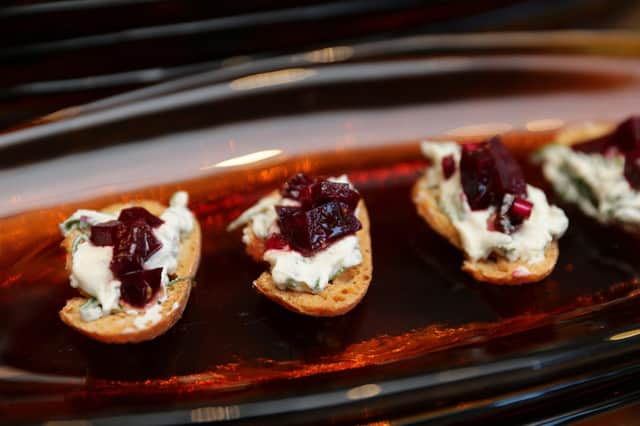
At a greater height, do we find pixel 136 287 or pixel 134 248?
pixel 134 248

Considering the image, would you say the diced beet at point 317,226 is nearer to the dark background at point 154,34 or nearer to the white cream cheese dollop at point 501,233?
the white cream cheese dollop at point 501,233

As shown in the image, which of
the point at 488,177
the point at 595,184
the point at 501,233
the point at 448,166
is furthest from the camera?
the point at 595,184

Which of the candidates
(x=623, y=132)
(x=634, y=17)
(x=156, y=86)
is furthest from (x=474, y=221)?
(x=634, y=17)

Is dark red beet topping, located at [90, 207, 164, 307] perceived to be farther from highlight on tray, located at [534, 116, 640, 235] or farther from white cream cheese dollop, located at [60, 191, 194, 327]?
highlight on tray, located at [534, 116, 640, 235]

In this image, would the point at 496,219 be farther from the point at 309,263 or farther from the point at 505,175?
the point at 309,263

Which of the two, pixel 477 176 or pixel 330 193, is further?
pixel 477 176

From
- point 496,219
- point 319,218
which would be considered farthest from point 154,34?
point 496,219

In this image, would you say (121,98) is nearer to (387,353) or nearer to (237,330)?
(237,330)
